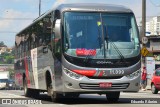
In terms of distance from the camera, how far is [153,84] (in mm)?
29172

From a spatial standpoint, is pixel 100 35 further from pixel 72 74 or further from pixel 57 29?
pixel 72 74

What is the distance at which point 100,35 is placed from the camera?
15383 mm

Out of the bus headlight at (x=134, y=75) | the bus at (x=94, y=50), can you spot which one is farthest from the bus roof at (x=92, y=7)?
the bus headlight at (x=134, y=75)

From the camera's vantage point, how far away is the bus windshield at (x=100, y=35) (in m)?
15.2

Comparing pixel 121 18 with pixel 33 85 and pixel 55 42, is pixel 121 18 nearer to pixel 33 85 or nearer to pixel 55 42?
pixel 55 42

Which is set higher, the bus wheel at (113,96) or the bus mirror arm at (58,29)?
the bus mirror arm at (58,29)

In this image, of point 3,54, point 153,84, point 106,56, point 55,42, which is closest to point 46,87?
point 55,42

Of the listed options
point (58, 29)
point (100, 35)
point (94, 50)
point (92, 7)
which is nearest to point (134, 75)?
point (94, 50)

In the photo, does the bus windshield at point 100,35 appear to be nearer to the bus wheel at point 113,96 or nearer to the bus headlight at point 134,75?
the bus headlight at point 134,75

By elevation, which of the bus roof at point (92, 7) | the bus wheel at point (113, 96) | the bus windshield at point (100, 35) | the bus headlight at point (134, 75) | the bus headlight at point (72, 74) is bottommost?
the bus wheel at point (113, 96)

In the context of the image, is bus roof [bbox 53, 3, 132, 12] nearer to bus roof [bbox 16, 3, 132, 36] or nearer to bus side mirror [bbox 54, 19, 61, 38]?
bus roof [bbox 16, 3, 132, 36]

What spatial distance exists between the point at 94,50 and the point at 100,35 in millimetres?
583

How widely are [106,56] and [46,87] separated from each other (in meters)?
3.38

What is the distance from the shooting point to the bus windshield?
15.2 meters
